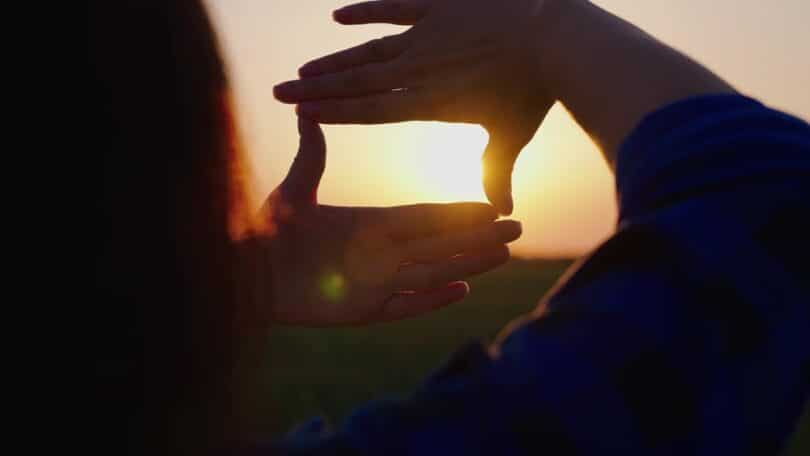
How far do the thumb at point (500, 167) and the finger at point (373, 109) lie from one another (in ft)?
0.45

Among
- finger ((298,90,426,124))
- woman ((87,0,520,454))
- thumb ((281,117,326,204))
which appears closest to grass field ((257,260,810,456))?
thumb ((281,117,326,204))

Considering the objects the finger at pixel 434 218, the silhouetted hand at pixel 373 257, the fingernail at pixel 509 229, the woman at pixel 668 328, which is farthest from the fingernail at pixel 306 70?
the woman at pixel 668 328

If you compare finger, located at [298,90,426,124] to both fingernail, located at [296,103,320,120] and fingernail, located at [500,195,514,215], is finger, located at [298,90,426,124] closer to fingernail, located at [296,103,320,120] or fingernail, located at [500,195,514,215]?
fingernail, located at [296,103,320,120]

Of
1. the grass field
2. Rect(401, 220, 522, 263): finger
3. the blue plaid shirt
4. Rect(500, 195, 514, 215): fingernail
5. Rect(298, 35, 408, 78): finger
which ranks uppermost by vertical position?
Rect(298, 35, 408, 78): finger

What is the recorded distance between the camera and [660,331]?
82 cm

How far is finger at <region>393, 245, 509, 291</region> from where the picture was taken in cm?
157

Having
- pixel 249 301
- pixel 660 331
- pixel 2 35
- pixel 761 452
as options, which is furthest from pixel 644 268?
pixel 2 35

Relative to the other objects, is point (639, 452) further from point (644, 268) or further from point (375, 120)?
point (375, 120)

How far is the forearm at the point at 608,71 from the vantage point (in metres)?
1.08

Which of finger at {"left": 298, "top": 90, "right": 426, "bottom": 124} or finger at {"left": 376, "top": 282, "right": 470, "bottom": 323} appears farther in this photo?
finger at {"left": 376, "top": 282, "right": 470, "bottom": 323}

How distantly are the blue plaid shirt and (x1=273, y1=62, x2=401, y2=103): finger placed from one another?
569 millimetres

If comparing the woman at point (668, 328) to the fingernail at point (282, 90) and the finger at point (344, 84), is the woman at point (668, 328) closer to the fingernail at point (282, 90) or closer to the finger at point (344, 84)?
the finger at point (344, 84)

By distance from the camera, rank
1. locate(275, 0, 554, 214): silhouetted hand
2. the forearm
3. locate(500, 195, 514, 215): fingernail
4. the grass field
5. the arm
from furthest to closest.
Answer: the grass field → locate(500, 195, 514, 215): fingernail → locate(275, 0, 554, 214): silhouetted hand → the arm → the forearm

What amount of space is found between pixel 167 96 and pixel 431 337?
720cm
